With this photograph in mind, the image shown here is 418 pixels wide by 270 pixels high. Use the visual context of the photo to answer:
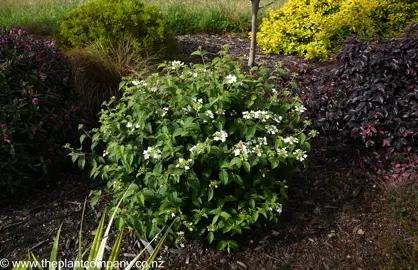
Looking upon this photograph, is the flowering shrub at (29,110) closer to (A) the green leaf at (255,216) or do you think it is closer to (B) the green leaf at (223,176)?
(B) the green leaf at (223,176)

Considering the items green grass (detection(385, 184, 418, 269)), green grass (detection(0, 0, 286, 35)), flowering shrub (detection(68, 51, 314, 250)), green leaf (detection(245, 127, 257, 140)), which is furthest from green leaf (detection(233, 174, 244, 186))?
green grass (detection(0, 0, 286, 35))

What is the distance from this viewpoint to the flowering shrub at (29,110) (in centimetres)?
335

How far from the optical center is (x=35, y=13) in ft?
25.3

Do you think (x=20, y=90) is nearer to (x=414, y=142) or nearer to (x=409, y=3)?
(x=414, y=142)

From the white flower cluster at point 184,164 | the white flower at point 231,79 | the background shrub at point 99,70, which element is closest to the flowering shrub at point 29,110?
the background shrub at point 99,70

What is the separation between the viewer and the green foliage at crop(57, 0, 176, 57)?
5.23 meters

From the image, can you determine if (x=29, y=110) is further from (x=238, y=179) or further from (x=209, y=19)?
(x=209, y=19)

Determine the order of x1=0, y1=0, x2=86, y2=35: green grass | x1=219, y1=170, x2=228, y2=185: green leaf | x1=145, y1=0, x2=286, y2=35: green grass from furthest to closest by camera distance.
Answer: x1=145, y1=0, x2=286, y2=35: green grass, x1=0, y1=0, x2=86, y2=35: green grass, x1=219, y1=170, x2=228, y2=185: green leaf

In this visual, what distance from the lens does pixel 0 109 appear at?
3311 millimetres

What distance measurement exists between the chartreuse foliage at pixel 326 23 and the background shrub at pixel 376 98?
150cm

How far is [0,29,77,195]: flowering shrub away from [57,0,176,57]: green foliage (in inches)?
55.4

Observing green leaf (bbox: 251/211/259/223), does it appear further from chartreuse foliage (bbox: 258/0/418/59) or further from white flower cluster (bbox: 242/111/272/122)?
chartreuse foliage (bbox: 258/0/418/59)

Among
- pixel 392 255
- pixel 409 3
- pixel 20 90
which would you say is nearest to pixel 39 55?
pixel 20 90

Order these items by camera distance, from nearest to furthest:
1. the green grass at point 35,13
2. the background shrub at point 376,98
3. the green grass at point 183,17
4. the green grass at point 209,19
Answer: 1. the background shrub at point 376,98
2. the green grass at point 35,13
3. the green grass at point 183,17
4. the green grass at point 209,19
